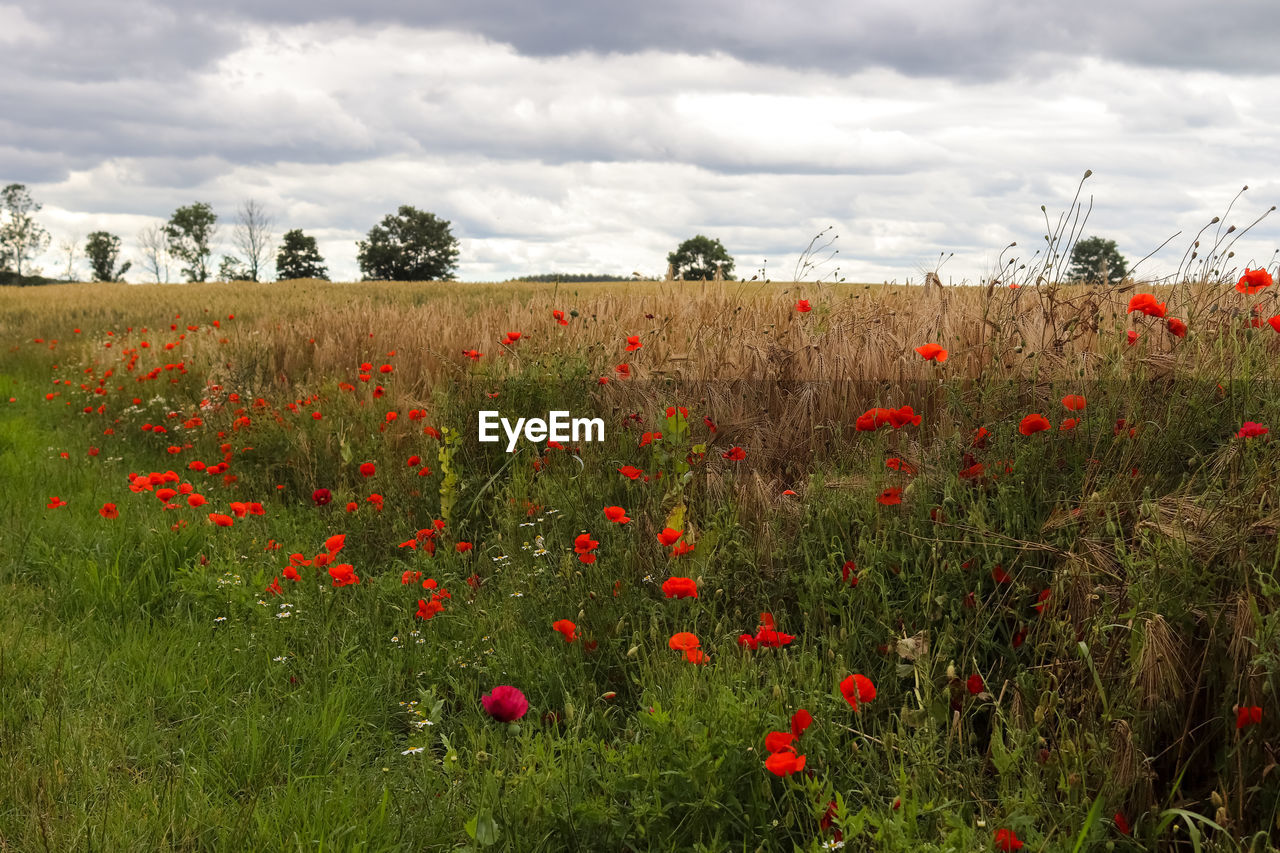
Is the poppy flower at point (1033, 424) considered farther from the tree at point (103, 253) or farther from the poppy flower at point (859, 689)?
the tree at point (103, 253)

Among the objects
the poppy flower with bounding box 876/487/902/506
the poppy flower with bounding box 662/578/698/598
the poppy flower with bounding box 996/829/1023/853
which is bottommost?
the poppy flower with bounding box 996/829/1023/853

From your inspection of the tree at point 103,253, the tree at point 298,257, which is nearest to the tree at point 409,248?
the tree at point 298,257

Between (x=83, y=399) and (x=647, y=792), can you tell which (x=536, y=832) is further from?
(x=83, y=399)

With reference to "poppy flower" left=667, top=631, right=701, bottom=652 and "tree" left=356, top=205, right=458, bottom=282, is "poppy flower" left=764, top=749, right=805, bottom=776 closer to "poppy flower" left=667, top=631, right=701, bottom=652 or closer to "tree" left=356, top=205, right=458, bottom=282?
"poppy flower" left=667, top=631, right=701, bottom=652

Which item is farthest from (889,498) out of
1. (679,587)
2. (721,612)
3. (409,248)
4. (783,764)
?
(409,248)

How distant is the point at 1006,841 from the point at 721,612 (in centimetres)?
139

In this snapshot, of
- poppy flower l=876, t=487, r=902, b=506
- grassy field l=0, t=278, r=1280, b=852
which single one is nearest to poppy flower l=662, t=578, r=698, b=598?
grassy field l=0, t=278, r=1280, b=852

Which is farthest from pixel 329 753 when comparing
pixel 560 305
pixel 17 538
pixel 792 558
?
pixel 560 305

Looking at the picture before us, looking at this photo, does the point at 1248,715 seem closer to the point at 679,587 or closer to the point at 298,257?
the point at 679,587

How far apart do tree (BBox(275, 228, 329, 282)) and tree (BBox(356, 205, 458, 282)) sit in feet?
19.5

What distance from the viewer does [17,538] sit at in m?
4.58

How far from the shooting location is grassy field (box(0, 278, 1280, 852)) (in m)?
2.00

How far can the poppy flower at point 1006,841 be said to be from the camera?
172cm

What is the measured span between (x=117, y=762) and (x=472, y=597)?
1.33 m
